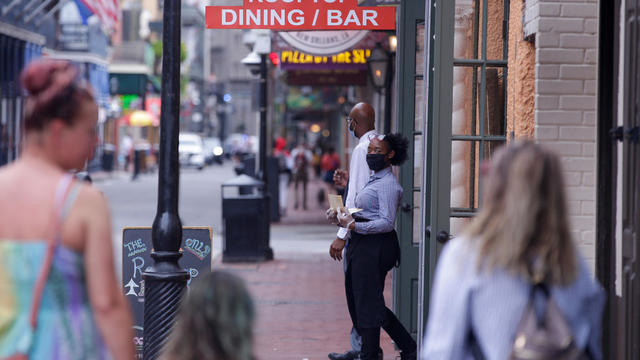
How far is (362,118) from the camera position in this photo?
A: 7.62m

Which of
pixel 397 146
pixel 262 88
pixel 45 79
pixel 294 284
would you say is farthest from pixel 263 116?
pixel 45 79

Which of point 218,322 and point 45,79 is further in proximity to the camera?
point 45,79

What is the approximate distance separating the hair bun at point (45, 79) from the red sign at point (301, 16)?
5.21 metres

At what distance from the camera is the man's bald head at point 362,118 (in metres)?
7.61

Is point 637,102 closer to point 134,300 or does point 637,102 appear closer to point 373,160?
point 373,160

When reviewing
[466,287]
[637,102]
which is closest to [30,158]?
[466,287]

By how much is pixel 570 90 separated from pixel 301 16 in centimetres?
357

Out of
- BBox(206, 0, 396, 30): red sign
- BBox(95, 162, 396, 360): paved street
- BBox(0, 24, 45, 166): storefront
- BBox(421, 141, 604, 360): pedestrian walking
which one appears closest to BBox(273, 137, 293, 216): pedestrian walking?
BBox(95, 162, 396, 360): paved street

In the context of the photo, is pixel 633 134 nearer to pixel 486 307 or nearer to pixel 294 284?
pixel 486 307

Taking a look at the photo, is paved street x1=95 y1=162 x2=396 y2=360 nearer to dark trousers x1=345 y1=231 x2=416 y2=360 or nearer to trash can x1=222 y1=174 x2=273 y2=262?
trash can x1=222 y1=174 x2=273 y2=262

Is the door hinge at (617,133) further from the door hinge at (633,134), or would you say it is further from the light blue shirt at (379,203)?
the light blue shirt at (379,203)

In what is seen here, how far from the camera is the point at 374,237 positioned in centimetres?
715

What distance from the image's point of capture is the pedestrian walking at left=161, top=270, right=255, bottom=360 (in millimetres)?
2980

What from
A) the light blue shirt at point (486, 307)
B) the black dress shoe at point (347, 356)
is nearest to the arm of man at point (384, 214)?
the black dress shoe at point (347, 356)
